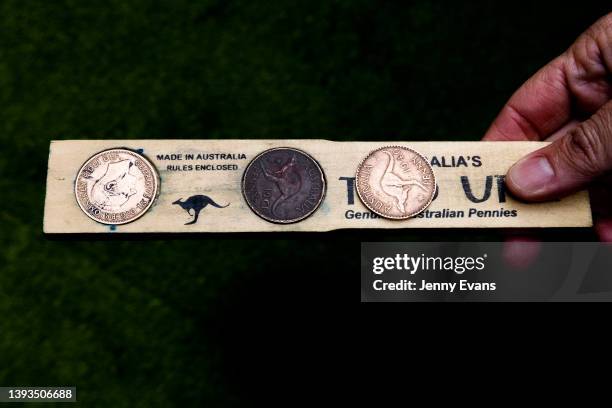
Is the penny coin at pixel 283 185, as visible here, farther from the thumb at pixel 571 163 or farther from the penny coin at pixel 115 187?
the thumb at pixel 571 163

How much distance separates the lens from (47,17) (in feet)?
7.21

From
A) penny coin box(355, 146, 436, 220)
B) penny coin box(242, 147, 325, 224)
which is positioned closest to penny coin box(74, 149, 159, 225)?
penny coin box(242, 147, 325, 224)

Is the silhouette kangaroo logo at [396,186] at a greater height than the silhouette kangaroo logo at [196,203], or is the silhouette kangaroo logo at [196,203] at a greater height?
the silhouette kangaroo logo at [396,186]

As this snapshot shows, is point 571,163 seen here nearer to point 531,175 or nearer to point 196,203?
point 531,175

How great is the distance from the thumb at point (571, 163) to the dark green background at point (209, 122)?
0.57 meters

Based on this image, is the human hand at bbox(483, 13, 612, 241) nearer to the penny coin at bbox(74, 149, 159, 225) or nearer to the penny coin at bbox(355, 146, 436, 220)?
the penny coin at bbox(355, 146, 436, 220)

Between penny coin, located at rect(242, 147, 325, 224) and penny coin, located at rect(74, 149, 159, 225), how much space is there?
219mm

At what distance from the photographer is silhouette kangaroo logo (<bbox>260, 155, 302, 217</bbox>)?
1.27 m

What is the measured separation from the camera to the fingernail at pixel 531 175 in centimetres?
127

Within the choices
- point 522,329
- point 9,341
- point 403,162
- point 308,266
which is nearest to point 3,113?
point 9,341

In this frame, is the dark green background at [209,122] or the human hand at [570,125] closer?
the human hand at [570,125]

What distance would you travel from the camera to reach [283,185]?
1.28 m

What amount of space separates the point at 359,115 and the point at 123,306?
1.09m

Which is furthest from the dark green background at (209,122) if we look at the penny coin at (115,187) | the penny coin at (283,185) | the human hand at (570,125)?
the penny coin at (115,187)
